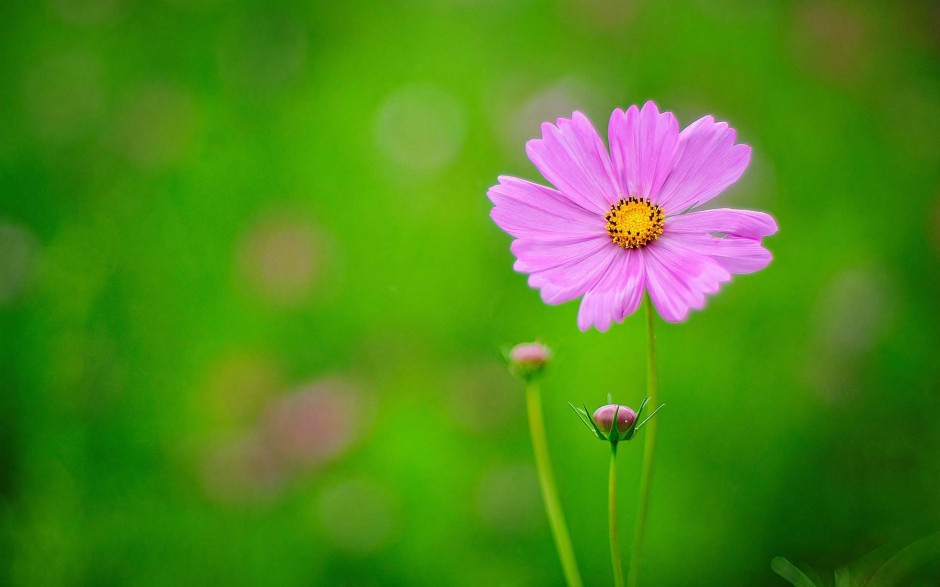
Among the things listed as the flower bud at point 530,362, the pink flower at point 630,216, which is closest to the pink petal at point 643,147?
the pink flower at point 630,216

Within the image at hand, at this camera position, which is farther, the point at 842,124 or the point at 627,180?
the point at 842,124

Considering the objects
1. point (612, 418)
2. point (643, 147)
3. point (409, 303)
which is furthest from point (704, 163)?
point (409, 303)

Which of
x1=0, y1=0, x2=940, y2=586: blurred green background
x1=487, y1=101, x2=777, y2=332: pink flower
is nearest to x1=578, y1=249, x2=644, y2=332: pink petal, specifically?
x1=487, y1=101, x2=777, y2=332: pink flower

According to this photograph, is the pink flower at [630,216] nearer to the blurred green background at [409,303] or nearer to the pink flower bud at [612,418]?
the pink flower bud at [612,418]

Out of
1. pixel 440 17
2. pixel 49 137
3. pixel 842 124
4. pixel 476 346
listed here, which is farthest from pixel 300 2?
pixel 842 124

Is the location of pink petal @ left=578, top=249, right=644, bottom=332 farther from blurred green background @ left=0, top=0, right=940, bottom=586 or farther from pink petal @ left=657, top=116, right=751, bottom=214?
blurred green background @ left=0, top=0, right=940, bottom=586

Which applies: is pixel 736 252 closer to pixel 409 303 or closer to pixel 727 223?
pixel 727 223

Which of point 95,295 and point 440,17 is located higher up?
point 440,17

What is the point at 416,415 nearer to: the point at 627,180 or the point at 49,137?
the point at 627,180

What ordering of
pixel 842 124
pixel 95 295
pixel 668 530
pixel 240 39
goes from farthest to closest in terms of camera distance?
pixel 240 39
pixel 842 124
pixel 95 295
pixel 668 530
